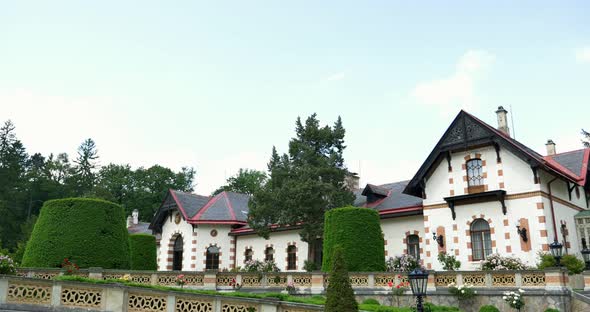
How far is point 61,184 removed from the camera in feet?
250

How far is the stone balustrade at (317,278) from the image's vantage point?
18219 mm

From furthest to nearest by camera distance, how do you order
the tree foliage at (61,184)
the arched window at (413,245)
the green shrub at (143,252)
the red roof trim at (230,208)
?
the tree foliage at (61,184) < the red roof trim at (230,208) < the green shrub at (143,252) < the arched window at (413,245)

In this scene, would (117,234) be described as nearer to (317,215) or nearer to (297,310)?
(317,215)

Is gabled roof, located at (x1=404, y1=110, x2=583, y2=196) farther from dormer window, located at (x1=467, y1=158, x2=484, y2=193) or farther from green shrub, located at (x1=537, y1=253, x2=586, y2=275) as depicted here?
green shrub, located at (x1=537, y1=253, x2=586, y2=275)

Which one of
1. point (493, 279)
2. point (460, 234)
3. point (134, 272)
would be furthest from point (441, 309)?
point (134, 272)

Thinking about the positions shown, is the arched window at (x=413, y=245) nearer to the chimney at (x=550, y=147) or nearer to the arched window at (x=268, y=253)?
the chimney at (x=550, y=147)

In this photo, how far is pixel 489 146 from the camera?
25.6 metres

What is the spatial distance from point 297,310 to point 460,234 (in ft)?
48.9

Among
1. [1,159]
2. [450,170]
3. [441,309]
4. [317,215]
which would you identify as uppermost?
[1,159]

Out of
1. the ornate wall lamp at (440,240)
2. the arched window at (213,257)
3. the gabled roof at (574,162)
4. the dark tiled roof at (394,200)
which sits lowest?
the arched window at (213,257)

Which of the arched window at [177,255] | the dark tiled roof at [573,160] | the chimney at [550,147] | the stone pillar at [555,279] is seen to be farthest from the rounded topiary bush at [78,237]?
the chimney at [550,147]

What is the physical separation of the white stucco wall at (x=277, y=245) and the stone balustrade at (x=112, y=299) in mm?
20211

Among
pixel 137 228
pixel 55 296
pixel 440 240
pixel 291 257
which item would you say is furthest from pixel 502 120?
pixel 137 228

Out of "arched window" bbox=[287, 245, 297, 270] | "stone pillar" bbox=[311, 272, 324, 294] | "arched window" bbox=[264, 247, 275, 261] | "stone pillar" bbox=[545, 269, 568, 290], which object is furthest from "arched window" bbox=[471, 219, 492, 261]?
"arched window" bbox=[264, 247, 275, 261]
